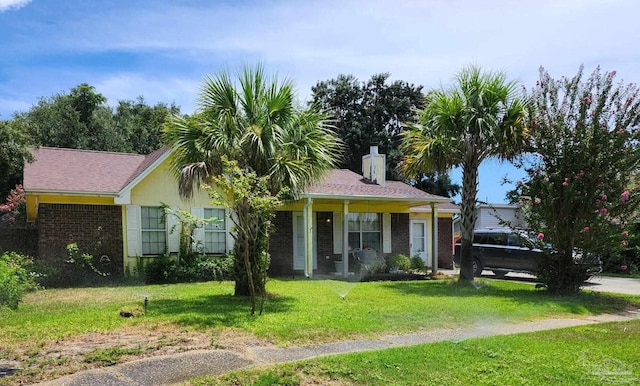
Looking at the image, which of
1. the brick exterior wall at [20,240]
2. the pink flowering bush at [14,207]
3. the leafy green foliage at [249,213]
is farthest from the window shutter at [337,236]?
the pink flowering bush at [14,207]

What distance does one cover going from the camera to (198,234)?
54.7 feet

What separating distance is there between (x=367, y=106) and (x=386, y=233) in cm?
1829

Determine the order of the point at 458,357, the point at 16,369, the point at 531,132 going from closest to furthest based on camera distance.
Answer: the point at 16,369 → the point at 458,357 → the point at 531,132

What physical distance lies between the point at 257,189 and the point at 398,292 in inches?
211

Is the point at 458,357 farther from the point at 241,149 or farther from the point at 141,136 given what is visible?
the point at 141,136

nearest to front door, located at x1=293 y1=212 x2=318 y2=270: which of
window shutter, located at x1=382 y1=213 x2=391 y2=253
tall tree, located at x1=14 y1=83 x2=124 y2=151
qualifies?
window shutter, located at x1=382 y1=213 x2=391 y2=253

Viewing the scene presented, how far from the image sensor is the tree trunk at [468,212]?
15094 mm

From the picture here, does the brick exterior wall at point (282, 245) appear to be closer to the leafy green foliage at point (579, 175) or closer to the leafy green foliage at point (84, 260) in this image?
the leafy green foliage at point (84, 260)

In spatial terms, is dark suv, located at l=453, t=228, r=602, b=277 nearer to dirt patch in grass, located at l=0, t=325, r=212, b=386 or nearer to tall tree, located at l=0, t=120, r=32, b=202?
dirt patch in grass, located at l=0, t=325, r=212, b=386

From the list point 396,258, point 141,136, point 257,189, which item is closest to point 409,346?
point 257,189

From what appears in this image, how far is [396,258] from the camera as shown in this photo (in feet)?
60.8

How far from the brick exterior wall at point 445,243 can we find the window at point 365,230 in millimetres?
4489

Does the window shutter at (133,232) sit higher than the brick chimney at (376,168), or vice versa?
the brick chimney at (376,168)

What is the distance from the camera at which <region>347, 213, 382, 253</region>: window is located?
19719 mm
